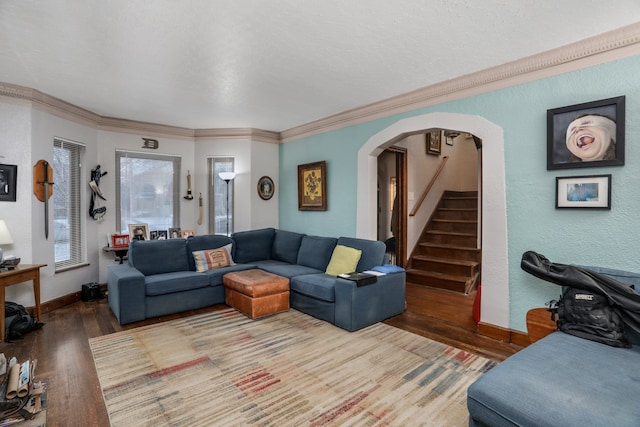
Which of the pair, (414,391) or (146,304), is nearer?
(414,391)

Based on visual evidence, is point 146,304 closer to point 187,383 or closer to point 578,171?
point 187,383

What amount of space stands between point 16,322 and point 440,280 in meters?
5.25

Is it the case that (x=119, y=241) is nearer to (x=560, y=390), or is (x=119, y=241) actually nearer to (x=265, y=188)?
(x=265, y=188)

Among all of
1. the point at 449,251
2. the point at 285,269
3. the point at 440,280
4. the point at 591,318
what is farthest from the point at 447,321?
the point at 285,269

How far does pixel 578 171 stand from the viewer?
269cm

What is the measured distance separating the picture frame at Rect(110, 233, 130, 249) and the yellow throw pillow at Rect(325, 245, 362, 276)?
3.13m

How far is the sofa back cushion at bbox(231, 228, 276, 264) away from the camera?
5074mm

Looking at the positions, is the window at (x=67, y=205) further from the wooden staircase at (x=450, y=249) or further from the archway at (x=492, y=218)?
the wooden staircase at (x=450, y=249)

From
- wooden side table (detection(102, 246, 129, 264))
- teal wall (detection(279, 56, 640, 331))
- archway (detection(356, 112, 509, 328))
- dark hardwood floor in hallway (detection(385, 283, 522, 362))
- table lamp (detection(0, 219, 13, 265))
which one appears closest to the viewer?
teal wall (detection(279, 56, 640, 331))

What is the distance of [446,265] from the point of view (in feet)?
17.2

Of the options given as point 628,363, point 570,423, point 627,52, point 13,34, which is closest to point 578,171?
point 627,52

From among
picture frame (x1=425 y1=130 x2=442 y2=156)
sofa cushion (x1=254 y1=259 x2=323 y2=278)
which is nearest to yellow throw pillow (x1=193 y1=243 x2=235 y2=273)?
sofa cushion (x1=254 y1=259 x2=323 y2=278)

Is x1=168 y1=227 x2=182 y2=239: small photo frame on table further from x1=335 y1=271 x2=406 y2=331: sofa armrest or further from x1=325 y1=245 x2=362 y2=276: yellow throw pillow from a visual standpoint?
x1=335 y1=271 x2=406 y2=331: sofa armrest

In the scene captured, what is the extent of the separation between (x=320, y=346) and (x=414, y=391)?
996mm
